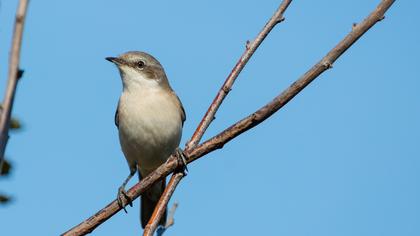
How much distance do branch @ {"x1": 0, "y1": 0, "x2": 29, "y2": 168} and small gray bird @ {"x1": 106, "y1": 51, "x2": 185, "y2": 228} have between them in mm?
5388

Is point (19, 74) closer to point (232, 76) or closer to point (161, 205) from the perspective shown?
point (161, 205)

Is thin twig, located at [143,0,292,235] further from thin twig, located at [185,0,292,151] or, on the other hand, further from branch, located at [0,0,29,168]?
branch, located at [0,0,29,168]

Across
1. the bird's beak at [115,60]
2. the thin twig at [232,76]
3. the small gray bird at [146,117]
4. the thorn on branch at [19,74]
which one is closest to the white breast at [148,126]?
the small gray bird at [146,117]

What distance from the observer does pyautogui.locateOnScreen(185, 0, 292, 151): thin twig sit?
4.15 metres

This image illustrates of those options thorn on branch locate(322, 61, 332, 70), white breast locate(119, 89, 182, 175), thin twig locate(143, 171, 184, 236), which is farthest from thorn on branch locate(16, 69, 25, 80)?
white breast locate(119, 89, 182, 175)

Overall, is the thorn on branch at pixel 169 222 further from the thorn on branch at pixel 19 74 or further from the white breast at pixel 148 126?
the white breast at pixel 148 126

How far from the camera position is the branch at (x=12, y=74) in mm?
1768

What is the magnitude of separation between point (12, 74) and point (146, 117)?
594cm

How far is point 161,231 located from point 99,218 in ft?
1.34

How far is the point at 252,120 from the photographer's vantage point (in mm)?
3691

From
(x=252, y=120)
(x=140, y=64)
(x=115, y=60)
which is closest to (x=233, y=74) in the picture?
(x=252, y=120)

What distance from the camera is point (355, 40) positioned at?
3.34 m

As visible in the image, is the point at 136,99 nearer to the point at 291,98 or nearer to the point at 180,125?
the point at 180,125

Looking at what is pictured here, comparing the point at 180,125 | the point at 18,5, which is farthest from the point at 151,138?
the point at 18,5
